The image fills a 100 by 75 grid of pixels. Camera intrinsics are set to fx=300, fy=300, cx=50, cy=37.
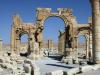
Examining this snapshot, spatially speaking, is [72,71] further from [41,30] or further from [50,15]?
[50,15]

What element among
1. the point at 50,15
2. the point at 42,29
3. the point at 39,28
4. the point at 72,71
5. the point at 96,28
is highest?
the point at 50,15

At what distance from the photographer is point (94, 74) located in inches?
577

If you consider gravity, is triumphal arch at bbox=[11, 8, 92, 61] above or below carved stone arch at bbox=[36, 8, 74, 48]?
below

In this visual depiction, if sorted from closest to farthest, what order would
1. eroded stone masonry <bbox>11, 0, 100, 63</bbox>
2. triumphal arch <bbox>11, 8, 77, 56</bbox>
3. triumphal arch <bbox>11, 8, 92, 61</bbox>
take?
1. eroded stone masonry <bbox>11, 0, 100, 63</bbox>
2. triumphal arch <bbox>11, 8, 92, 61</bbox>
3. triumphal arch <bbox>11, 8, 77, 56</bbox>

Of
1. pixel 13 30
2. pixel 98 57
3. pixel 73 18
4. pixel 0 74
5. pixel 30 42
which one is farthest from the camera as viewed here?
pixel 13 30

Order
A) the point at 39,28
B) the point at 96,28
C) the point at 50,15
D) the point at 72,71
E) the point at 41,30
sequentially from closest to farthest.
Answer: the point at 72,71 < the point at 96,28 < the point at 39,28 < the point at 41,30 < the point at 50,15

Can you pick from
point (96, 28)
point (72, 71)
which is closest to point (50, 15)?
point (96, 28)

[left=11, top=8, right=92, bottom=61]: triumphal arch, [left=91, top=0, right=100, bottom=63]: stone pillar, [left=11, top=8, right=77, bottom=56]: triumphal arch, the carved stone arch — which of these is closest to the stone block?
[left=91, top=0, right=100, bottom=63]: stone pillar

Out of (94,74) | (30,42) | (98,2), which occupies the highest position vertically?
(98,2)

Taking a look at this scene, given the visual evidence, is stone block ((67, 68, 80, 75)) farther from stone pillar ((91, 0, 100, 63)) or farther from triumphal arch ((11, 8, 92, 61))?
triumphal arch ((11, 8, 92, 61))

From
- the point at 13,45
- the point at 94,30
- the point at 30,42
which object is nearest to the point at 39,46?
the point at 30,42

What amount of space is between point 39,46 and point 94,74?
23.0 metres

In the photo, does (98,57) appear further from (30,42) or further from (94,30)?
(30,42)

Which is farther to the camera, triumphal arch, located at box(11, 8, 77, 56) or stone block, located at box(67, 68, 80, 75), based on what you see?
triumphal arch, located at box(11, 8, 77, 56)
